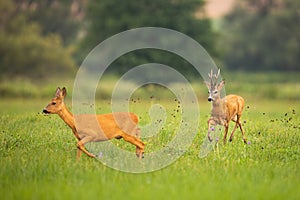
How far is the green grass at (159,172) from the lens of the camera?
27.9ft

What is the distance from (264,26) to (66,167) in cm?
6277

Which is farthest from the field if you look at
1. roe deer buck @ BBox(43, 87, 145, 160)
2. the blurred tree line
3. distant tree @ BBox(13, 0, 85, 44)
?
distant tree @ BBox(13, 0, 85, 44)

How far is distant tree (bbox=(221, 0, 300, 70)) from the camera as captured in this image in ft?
219

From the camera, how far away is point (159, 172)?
1000 centimetres

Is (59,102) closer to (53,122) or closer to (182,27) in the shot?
(53,122)

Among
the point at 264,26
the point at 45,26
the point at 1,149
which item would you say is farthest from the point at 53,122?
the point at 264,26

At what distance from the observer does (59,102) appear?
35.3 feet

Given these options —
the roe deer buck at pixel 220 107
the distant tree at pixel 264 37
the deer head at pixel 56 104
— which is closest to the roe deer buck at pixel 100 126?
the deer head at pixel 56 104

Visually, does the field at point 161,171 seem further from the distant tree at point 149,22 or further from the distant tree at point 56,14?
the distant tree at point 56,14

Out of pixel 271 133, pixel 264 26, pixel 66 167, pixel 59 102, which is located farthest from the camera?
pixel 264 26

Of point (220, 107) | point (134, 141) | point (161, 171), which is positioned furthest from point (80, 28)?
point (161, 171)

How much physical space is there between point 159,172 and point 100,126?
139 centimetres

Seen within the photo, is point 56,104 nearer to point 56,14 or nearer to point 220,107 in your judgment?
point 220,107

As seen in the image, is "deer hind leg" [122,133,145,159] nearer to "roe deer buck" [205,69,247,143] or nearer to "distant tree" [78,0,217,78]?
"roe deer buck" [205,69,247,143]
